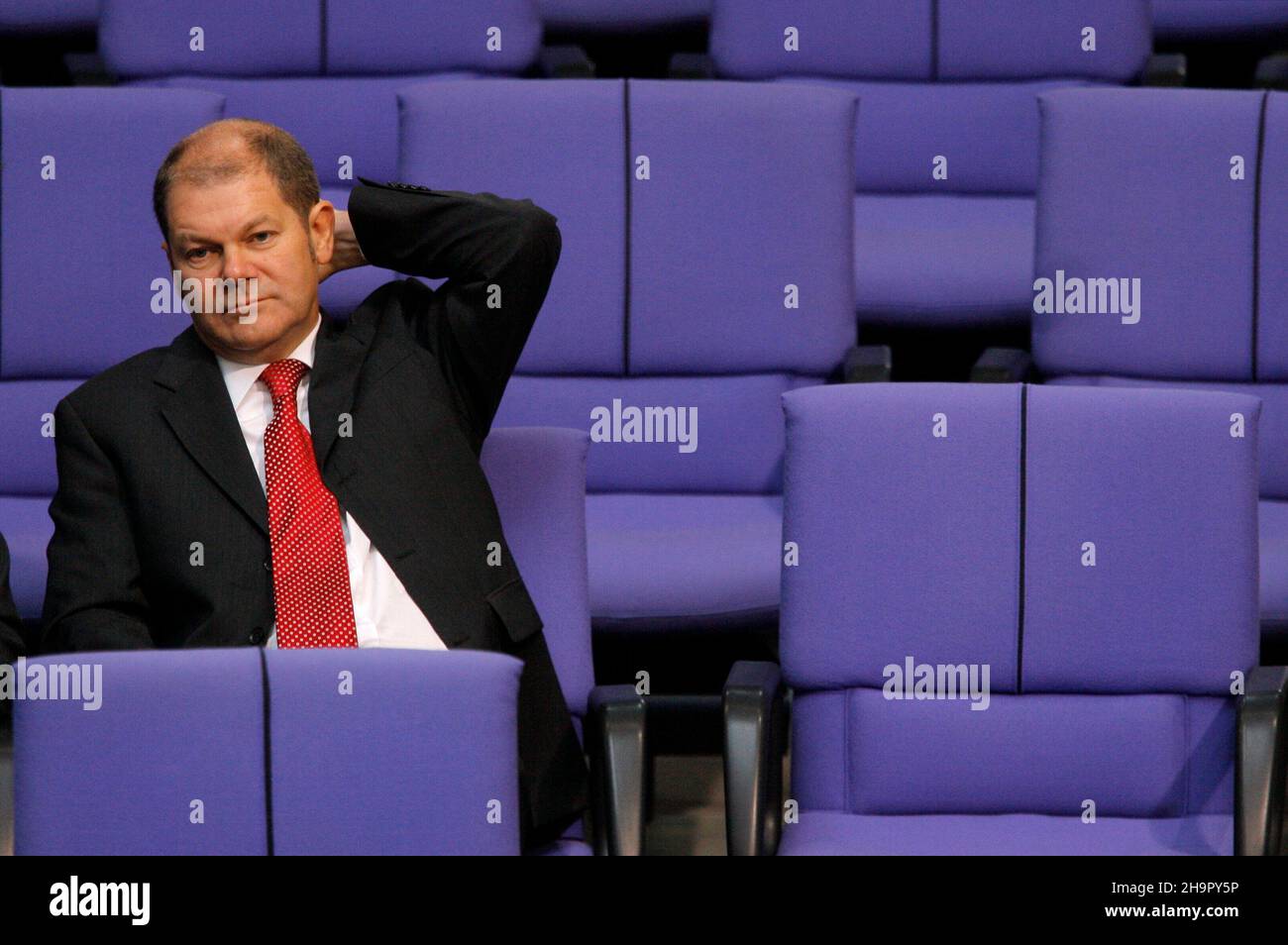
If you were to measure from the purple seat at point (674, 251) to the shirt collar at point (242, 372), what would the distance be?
1.28 ft

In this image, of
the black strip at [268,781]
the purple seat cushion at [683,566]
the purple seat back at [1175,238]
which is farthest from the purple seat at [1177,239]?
the black strip at [268,781]

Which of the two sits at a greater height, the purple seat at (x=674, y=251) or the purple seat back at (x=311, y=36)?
the purple seat back at (x=311, y=36)

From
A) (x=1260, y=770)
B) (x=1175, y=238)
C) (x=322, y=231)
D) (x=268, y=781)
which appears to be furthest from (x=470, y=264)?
(x=1175, y=238)

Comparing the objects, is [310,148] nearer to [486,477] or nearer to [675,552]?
[675,552]

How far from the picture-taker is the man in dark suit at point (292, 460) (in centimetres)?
99

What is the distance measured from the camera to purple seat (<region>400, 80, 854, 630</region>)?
1.45 m

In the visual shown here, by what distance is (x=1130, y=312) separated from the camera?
1457mm

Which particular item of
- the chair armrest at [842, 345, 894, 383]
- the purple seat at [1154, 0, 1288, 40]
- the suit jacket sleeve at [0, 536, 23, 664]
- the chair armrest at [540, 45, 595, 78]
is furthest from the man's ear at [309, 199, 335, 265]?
the purple seat at [1154, 0, 1288, 40]

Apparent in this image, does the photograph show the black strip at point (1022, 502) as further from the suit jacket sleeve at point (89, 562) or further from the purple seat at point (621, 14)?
the purple seat at point (621, 14)

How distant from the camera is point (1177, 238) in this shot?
144 centimetres

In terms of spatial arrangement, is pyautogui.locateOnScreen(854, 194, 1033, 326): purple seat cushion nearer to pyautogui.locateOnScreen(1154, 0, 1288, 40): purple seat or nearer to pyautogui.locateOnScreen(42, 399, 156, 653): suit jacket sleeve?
pyautogui.locateOnScreen(1154, 0, 1288, 40): purple seat

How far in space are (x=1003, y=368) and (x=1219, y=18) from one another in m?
0.80

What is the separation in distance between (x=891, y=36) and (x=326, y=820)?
134 centimetres

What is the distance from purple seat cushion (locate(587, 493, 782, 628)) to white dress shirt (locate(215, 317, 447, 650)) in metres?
0.29
